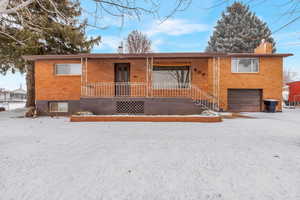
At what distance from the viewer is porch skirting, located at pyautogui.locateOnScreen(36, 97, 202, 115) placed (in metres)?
8.05

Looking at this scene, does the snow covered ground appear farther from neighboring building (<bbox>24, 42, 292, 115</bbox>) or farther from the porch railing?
neighboring building (<bbox>24, 42, 292, 115</bbox>)

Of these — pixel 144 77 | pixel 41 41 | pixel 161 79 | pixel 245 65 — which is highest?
pixel 41 41

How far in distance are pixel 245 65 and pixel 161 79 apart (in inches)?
239

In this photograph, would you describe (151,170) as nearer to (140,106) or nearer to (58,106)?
(140,106)

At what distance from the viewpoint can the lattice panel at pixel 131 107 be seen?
862 cm

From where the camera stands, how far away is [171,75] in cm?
1036

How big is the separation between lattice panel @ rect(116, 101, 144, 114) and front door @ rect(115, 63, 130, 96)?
1784 millimetres

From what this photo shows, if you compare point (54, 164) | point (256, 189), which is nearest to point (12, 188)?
point (54, 164)

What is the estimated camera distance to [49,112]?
9719 mm

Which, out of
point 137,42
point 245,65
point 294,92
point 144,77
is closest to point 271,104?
point 245,65

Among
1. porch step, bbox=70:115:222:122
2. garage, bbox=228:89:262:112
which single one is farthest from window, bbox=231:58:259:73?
porch step, bbox=70:115:222:122

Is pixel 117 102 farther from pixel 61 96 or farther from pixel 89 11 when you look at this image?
pixel 89 11

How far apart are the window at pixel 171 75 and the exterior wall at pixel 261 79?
2615mm

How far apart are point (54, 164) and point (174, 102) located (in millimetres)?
6321
